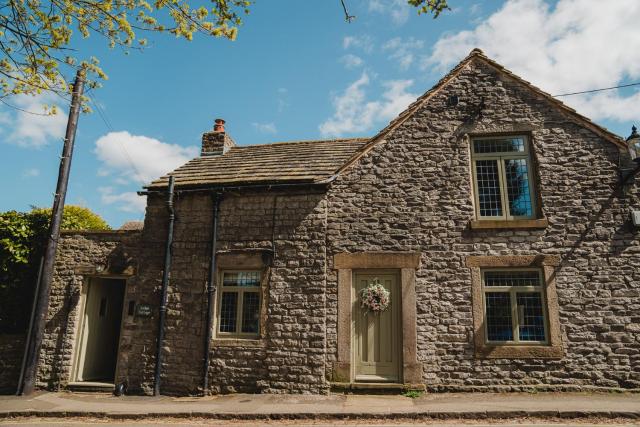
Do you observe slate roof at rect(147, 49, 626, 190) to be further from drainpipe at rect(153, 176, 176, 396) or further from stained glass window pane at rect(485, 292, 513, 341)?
stained glass window pane at rect(485, 292, 513, 341)

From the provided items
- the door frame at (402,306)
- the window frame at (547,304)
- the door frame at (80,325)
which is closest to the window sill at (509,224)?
the window frame at (547,304)

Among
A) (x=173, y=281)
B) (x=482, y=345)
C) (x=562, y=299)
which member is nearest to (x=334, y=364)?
(x=482, y=345)

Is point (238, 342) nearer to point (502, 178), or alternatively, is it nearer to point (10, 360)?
point (10, 360)

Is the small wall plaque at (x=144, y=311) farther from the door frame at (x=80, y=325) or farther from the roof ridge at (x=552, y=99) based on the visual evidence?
the roof ridge at (x=552, y=99)

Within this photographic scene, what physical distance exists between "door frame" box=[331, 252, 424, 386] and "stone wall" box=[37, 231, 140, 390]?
505 centimetres

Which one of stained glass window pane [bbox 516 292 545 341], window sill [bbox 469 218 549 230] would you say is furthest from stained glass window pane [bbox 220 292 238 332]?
stained glass window pane [bbox 516 292 545 341]

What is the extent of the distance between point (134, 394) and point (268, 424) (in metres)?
4.07

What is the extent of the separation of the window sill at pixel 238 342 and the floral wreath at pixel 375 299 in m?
2.34

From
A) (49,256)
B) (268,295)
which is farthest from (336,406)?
(49,256)

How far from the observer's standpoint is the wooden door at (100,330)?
1029 cm

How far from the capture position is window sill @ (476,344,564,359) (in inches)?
332

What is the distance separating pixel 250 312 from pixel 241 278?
804 millimetres

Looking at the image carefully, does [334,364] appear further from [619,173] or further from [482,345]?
[619,173]

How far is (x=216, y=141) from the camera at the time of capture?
12938mm
